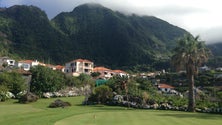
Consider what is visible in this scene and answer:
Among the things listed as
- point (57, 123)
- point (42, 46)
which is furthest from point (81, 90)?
point (42, 46)

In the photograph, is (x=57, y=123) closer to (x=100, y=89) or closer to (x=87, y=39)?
(x=100, y=89)

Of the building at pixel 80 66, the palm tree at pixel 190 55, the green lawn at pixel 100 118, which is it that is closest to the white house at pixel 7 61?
the building at pixel 80 66

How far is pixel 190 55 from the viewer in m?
47.7

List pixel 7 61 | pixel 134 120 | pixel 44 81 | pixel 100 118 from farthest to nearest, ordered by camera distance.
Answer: pixel 7 61 < pixel 44 81 < pixel 100 118 < pixel 134 120

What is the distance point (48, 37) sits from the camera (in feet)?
602

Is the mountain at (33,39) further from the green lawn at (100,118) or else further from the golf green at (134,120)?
the golf green at (134,120)

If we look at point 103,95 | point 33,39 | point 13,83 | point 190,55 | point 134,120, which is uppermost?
point 33,39

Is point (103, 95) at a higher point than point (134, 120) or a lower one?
higher

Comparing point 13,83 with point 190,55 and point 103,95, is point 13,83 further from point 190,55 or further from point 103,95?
point 190,55

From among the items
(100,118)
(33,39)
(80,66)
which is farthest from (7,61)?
(100,118)

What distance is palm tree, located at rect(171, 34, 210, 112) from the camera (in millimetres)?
47594

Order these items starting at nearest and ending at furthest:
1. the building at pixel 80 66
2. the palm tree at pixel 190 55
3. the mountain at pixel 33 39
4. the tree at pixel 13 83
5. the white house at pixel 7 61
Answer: the palm tree at pixel 190 55 < the tree at pixel 13 83 < the white house at pixel 7 61 < the building at pixel 80 66 < the mountain at pixel 33 39

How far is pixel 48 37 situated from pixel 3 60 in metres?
61.3

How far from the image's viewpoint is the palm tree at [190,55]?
156 ft
